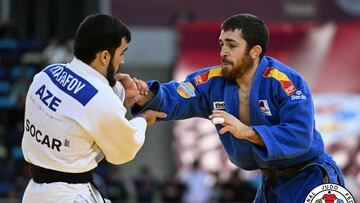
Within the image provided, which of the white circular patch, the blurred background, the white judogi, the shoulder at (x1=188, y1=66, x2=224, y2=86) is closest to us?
the white judogi

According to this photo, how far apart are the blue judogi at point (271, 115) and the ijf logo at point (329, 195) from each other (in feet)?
0.16

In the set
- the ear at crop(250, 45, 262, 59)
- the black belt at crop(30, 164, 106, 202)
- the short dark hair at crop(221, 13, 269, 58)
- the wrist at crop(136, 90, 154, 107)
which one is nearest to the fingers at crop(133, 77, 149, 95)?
the wrist at crop(136, 90, 154, 107)

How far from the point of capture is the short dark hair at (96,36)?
19.8 ft

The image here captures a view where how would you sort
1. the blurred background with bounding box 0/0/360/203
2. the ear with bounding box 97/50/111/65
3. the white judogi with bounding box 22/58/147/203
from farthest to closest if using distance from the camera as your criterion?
the blurred background with bounding box 0/0/360/203
the ear with bounding box 97/50/111/65
the white judogi with bounding box 22/58/147/203

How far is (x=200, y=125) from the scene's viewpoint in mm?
18016

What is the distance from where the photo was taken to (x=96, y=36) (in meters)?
6.03

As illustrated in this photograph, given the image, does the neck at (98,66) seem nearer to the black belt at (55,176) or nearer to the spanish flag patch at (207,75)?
the black belt at (55,176)

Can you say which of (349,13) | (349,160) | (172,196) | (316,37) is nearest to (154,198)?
(172,196)

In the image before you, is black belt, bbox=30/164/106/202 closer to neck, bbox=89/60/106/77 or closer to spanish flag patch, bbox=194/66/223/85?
neck, bbox=89/60/106/77

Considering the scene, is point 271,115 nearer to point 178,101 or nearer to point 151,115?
point 178,101

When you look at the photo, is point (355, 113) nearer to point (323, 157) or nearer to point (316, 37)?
point (316, 37)

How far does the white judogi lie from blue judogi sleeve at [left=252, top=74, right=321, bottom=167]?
35.7 inches

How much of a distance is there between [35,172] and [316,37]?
1368cm

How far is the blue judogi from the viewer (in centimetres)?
651
